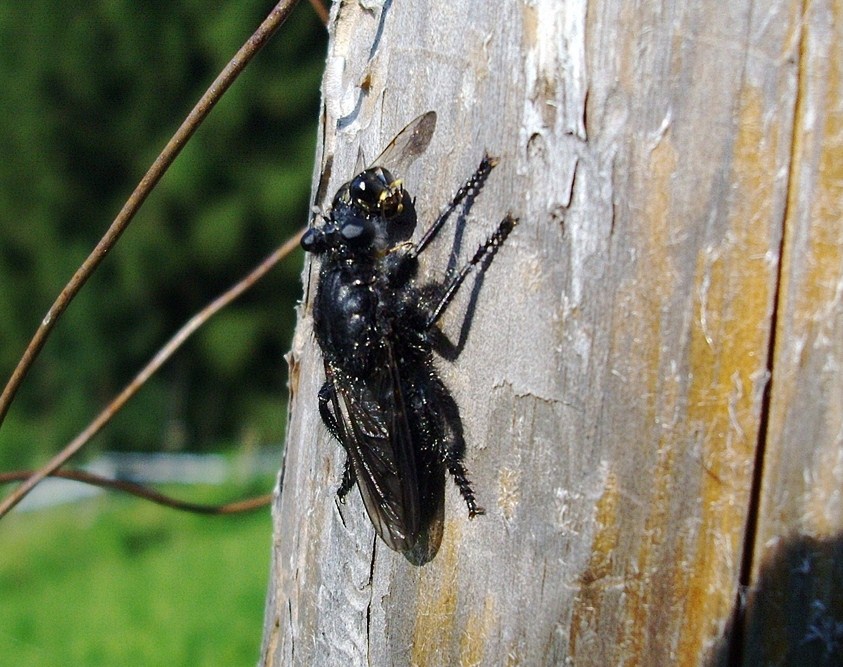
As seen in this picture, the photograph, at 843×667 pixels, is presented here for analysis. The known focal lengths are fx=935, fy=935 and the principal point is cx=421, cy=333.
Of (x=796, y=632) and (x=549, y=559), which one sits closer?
(x=796, y=632)

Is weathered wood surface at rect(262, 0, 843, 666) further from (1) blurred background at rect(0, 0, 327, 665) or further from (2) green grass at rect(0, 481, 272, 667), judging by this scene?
(1) blurred background at rect(0, 0, 327, 665)

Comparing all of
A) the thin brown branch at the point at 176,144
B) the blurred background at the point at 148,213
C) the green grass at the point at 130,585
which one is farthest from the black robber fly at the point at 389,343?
the blurred background at the point at 148,213

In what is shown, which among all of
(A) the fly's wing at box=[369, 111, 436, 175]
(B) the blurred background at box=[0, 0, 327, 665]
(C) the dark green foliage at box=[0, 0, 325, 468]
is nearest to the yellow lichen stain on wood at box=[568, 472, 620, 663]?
(A) the fly's wing at box=[369, 111, 436, 175]

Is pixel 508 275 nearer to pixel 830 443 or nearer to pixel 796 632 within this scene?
pixel 830 443

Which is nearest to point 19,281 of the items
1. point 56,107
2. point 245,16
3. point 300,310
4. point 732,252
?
point 56,107

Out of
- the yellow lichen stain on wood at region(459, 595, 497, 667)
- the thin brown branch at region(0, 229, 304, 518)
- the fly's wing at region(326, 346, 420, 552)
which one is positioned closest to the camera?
the yellow lichen stain on wood at region(459, 595, 497, 667)

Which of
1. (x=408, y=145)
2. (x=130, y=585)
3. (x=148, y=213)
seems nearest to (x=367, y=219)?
(x=408, y=145)
